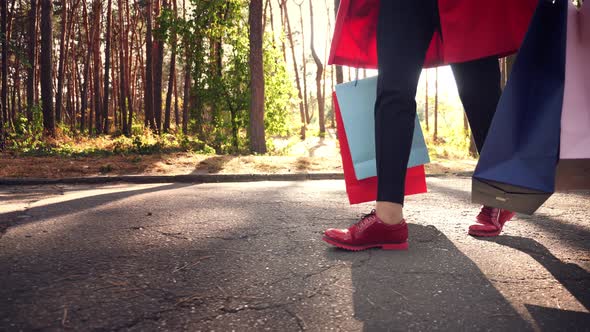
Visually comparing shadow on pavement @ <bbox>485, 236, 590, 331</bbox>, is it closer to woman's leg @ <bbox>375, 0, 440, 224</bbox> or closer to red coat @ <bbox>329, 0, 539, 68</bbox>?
woman's leg @ <bbox>375, 0, 440, 224</bbox>

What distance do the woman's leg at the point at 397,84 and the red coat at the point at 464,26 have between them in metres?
0.28

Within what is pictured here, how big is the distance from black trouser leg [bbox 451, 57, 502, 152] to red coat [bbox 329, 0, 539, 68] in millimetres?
70

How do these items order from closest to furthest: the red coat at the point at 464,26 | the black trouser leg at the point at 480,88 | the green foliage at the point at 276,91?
1. the red coat at the point at 464,26
2. the black trouser leg at the point at 480,88
3. the green foliage at the point at 276,91

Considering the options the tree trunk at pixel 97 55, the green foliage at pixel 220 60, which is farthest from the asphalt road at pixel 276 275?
the tree trunk at pixel 97 55

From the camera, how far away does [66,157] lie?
829 cm

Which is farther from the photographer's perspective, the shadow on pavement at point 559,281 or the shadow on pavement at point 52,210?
the shadow on pavement at point 52,210

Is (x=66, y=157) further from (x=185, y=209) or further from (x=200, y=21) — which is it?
(x=185, y=209)

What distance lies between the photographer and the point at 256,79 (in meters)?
10.3

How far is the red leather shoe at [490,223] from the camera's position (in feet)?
7.53

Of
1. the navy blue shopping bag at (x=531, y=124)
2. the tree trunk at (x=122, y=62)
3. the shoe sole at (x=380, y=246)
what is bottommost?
the shoe sole at (x=380, y=246)

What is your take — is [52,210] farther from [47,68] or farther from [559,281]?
[47,68]

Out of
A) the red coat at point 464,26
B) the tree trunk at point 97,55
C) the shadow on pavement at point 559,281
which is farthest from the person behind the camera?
the tree trunk at point 97,55

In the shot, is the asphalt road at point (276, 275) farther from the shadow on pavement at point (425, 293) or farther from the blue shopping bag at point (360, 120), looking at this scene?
the blue shopping bag at point (360, 120)

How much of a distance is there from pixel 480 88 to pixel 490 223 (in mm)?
727
